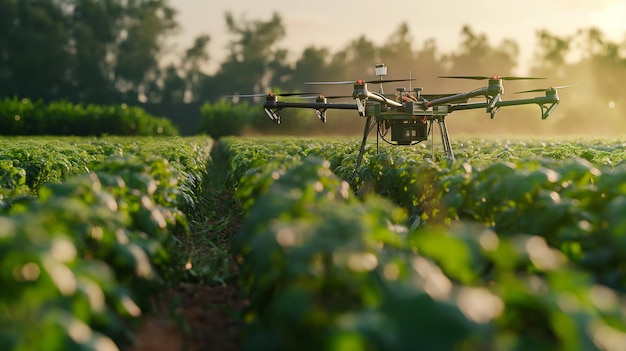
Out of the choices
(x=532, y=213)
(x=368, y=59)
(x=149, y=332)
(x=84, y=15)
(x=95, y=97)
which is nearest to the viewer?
(x=149, y=332)

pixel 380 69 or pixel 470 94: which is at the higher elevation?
pixel 380 69

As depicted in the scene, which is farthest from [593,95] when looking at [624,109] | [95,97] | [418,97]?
[418,97]

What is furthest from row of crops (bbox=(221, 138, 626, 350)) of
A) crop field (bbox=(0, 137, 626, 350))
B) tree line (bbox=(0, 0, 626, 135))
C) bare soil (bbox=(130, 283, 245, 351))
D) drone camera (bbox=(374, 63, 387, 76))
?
tree line (bbox=(0, 0, 626, 135))

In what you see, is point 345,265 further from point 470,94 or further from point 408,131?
point 408,131

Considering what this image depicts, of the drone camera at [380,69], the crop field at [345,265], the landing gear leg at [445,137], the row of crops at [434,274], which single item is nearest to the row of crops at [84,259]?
the crop field at [345,265]

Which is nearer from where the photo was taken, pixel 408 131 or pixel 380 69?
pixel 380 69

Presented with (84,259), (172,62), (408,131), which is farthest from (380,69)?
(172,62)

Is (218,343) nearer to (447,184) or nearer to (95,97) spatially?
(447,184)

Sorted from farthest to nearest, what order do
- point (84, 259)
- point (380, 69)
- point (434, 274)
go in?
point (380, 69), point (84, 259), point (434, 274)

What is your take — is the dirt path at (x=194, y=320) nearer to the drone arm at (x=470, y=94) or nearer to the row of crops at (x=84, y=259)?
the row of crops at (x=84, y=259)
